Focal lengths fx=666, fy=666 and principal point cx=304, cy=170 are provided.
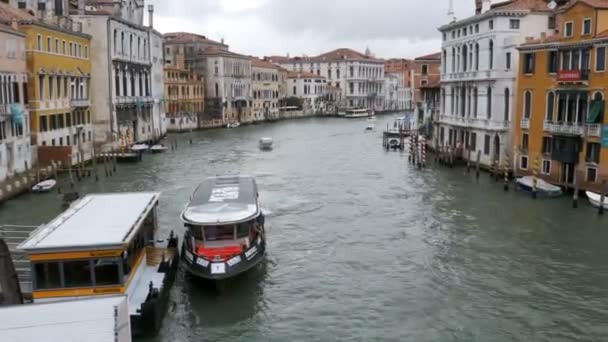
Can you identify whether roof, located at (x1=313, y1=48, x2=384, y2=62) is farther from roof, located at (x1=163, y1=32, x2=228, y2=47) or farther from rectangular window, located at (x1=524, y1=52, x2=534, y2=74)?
rectangular window, located at (x1=524, y1=52, x2=534, y2=74)

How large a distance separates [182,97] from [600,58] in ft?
122

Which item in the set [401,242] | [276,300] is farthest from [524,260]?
[276,300]

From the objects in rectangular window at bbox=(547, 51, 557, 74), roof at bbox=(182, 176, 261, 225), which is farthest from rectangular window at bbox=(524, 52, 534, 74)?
roof at bbox=(182, 176, 261, 225)

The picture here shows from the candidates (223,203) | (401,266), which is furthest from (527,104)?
(223,203)

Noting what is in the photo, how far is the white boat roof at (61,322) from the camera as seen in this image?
5.94m

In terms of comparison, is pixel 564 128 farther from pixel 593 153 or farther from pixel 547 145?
pixel 593 153

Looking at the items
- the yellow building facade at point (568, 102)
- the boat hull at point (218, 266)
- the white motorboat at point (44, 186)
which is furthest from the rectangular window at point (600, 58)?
the white motorboat at point (44, 186)

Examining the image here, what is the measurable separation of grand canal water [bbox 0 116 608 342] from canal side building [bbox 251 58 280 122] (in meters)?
41.7

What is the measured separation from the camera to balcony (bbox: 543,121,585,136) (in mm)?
18734

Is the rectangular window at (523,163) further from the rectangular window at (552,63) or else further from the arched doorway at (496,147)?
the rectangular window at (552,63)

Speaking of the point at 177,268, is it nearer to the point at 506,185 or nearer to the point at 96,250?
the point at 96,250

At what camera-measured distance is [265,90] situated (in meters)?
66.6

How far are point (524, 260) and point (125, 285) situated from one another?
7.66 metres

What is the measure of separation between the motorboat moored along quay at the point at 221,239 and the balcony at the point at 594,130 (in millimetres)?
10645
